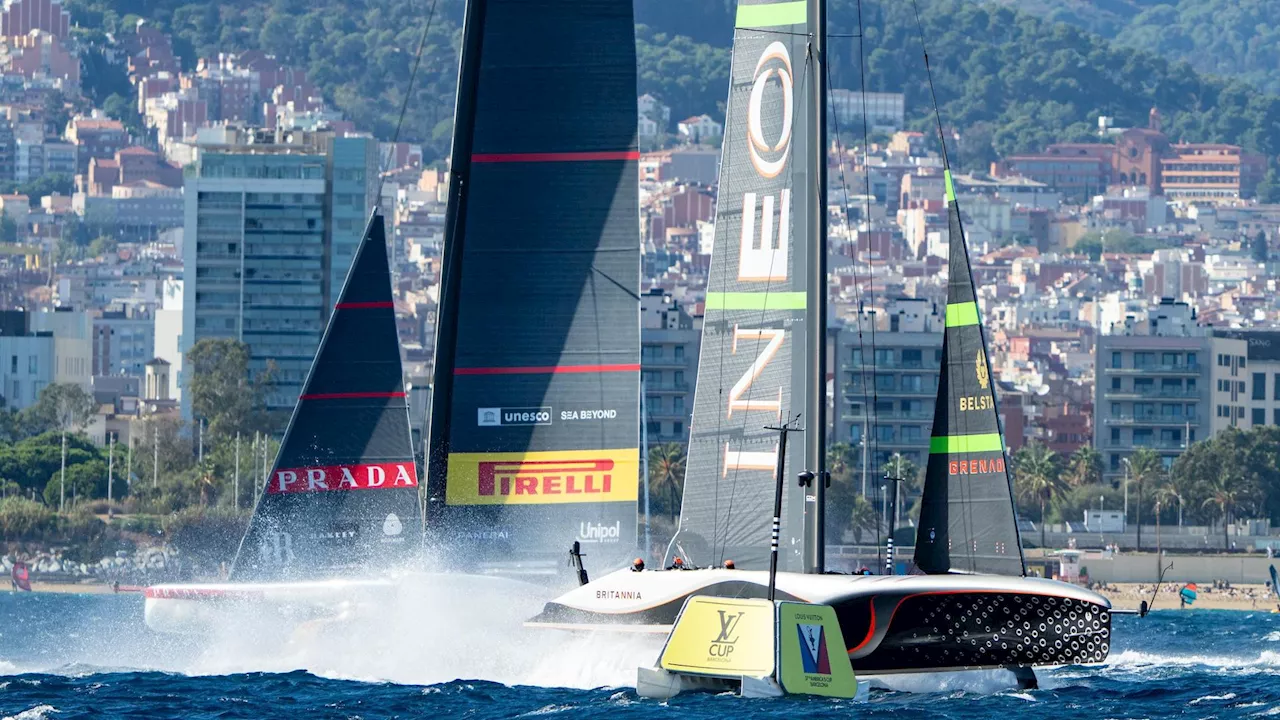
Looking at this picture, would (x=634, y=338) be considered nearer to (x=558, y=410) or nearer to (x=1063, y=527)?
(x=558, y=410)

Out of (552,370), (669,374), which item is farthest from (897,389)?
(552,370)

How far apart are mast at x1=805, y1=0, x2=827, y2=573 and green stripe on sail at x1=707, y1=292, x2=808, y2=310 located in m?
0.19

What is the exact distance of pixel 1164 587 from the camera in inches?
4126

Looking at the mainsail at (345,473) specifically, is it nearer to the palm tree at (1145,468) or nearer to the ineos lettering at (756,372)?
the ineos lettering at (756,372)

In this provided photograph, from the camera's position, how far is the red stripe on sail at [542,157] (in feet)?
108

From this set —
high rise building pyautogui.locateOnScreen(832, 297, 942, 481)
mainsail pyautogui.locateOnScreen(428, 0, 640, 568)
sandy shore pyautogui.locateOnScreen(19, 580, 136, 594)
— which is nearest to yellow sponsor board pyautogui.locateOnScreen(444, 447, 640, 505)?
mainsail pyautogui.locateOnScreen(428, 0, 640, 568)

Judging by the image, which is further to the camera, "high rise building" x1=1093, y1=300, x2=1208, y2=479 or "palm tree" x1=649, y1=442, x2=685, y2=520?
"high rise building" x1=1093, y1=300, x2=1208, y2=479

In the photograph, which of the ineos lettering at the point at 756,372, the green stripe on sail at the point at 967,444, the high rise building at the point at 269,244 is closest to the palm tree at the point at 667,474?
the high rise building at the point at 269,244

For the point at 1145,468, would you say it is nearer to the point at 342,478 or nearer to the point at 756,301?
the point at 342,478

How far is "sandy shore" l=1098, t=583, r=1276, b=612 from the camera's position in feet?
320

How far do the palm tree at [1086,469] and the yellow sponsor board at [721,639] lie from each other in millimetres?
99492

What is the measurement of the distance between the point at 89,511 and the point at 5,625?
5026 cm

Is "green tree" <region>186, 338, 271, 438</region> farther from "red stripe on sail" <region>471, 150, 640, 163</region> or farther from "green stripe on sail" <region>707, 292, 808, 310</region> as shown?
"green stripe on sail" <region>707, 292, 808, 310</region>

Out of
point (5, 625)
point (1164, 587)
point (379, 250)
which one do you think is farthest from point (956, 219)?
point (1164, 587)
